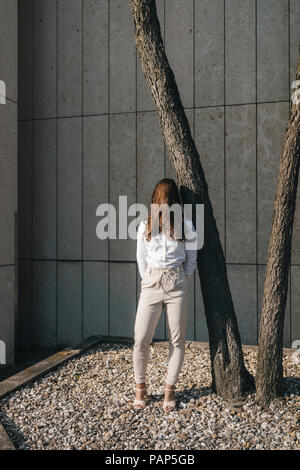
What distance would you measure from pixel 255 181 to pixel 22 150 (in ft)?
11.4

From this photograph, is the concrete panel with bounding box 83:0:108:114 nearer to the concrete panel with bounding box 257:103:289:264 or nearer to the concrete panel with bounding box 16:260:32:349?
the concrete panel with bounding box 257:103:289:264

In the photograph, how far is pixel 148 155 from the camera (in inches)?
253

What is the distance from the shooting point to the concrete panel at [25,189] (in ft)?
23.0

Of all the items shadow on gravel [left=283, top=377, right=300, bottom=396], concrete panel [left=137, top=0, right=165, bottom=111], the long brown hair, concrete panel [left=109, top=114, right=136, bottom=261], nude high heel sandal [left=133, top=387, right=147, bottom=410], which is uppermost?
concrete panel [left=137, top=0, right=165, bottom=111]

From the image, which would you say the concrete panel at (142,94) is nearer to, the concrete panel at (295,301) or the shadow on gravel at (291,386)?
the concrete panel at (295,301)

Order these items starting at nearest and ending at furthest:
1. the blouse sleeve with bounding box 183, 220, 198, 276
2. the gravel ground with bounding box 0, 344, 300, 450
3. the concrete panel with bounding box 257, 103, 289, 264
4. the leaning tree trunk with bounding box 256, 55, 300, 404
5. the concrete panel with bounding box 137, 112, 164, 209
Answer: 1. the gravel ground with bounding box 0, 344, 300, 450
2. the leaning tree trunk with bounding box 256, 55, 300, 404
3. the blouse sleeve with bounding box 183, 220, 198, 276
4. the concrete panel with bounding box 257, 103, 289, 264
5. the concrete panel with bounding box 137, 112, 164, 209

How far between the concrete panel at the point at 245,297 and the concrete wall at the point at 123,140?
1 cm

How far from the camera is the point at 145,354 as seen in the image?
4070 mm

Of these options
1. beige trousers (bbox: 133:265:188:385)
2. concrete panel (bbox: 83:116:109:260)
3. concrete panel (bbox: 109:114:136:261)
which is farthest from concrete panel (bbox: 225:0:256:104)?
beige trousers (bbox: 133:265:188:385)

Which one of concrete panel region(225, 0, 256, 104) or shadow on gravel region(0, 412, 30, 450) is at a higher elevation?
concrete panel region(225, 0, 256, 104)

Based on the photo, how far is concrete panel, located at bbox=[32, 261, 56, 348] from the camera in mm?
6922

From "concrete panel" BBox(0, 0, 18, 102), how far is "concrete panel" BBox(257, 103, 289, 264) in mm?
3138

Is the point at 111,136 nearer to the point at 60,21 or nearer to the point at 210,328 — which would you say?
the point at 60,21
